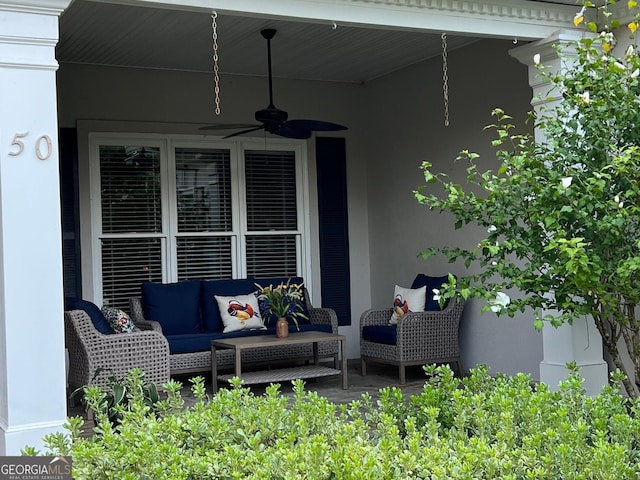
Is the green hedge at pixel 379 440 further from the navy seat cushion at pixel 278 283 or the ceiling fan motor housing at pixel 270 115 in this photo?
the navy seat cushion at pixel 278 283

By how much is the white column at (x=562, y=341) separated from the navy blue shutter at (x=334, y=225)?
3.31m

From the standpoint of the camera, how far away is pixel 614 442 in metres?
2.36

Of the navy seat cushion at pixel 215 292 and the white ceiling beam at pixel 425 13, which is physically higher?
the white ceiling beam at pixel 425 13

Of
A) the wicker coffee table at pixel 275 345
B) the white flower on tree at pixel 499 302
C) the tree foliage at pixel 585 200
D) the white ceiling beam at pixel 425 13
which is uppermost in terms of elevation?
the white ceiling beam at pixel 425 13

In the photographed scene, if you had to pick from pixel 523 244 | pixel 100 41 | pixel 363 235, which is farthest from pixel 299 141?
pixel 523 244

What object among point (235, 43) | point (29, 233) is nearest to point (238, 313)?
point (235, 43)

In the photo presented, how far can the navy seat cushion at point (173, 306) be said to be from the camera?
7.51m

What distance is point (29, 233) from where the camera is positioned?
4.00 m

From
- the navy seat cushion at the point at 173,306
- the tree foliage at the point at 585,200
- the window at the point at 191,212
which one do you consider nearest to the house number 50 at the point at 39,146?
the tree foliage at the point at 585,200

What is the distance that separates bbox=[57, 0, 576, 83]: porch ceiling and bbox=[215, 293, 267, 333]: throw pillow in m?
2.25

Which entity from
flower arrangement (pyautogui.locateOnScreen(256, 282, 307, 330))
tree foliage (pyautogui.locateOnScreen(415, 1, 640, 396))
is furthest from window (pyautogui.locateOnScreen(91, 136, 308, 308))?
tree foliage (pyautogui.locateOnScreen(415, 1, 640, 396))

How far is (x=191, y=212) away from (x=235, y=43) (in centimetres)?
187

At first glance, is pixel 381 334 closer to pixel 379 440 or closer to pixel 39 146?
pixel 39 146

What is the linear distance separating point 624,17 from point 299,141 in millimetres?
3985
